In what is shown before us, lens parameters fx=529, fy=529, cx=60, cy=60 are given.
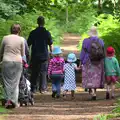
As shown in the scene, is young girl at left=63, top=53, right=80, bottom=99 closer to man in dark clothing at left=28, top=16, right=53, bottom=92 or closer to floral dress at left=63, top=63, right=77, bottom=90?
floral dress at left=63, top=63, right=77, bottom=90

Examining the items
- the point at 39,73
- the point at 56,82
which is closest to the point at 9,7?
the point at 39,73

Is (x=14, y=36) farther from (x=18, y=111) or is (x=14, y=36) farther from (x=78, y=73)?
(x=78, y=73)

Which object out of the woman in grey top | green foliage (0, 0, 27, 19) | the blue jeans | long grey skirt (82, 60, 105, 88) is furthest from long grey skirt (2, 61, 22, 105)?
green foliage (0, 0, 27, 19)

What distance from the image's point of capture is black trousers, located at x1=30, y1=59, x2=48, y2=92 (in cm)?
1454

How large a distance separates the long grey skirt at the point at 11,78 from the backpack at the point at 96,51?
255 cm

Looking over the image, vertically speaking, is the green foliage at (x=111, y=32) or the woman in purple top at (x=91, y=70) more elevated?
the green foliage at (x=111, y=32)

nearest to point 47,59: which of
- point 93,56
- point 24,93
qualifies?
point 93,56

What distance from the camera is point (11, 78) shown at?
10953 mm

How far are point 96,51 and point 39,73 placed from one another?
92.7 inches

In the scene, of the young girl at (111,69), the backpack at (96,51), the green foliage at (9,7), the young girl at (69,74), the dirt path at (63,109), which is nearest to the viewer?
the dirt path at (63,109)

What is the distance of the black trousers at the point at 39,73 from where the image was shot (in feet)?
47.7

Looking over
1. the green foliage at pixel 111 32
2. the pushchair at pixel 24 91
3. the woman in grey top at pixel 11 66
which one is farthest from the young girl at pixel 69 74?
the green foliage at pixel 111 32

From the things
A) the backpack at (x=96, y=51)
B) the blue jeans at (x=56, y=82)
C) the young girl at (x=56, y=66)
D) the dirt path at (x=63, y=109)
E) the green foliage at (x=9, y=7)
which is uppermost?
the green foliage at (x=9, y=7)

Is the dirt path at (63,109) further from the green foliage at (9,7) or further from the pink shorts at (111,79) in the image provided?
the green foliage at (9,7)
